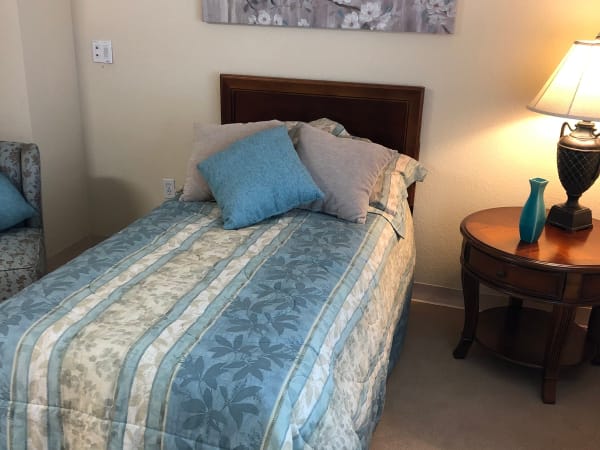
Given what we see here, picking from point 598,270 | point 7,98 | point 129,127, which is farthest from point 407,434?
point 7,98

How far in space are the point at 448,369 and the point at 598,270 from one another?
0.73 meters

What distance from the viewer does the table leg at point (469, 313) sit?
259 cm

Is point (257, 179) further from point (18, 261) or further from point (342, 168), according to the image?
point (18, 261)

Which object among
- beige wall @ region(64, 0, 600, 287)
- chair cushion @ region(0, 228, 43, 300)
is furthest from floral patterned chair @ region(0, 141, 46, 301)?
beige wall @ region(64, 0, 600, 287)

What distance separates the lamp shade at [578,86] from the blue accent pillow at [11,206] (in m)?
2.08

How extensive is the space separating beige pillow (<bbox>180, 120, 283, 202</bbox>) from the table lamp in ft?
3.45

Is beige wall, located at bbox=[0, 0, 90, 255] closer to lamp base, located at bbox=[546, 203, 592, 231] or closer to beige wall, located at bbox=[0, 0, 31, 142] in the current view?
beige wall, located at bbox=[0, 0, 31, 142]

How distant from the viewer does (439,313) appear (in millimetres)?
3062

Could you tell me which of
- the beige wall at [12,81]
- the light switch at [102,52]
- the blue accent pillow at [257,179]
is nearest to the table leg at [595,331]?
the blue accent pillow at [257,179]

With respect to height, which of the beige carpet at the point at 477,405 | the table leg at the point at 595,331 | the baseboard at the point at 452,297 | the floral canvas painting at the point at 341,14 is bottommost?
the beige carpet at the point at 477,405

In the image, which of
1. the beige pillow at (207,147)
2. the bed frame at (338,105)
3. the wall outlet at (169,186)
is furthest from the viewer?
the wall outlet at (169,186)

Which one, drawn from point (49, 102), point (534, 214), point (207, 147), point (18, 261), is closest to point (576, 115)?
point (534, 214)

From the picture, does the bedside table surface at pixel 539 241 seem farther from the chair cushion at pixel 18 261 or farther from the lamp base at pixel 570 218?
the chair cushion at pixel 18 261

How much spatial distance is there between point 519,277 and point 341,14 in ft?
4.41
